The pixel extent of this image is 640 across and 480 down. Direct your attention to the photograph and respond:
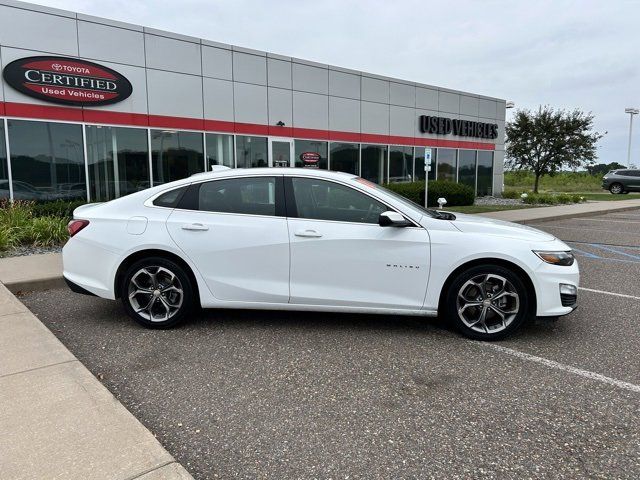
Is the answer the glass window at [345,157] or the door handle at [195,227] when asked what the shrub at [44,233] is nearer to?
the door handle at [195,227]

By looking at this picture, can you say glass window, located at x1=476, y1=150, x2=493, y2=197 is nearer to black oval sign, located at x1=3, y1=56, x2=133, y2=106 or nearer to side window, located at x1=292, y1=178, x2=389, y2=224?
black oval sign, located at x1=3, y1=56, x2=133, y2=106

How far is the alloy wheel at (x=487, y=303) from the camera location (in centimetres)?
442

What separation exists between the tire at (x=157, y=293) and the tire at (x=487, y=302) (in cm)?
252

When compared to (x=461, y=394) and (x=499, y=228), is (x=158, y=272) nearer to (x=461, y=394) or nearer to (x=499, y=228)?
(x=461, y=394)

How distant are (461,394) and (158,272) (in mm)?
2967

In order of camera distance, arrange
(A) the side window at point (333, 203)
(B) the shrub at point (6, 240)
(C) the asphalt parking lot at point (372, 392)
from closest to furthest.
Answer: (C) the asphalt parking lot at point (372, 392)
(A) the side window at point (333, 203)
(B) the shrub at point (6, 240)

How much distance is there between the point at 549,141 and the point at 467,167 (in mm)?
7571

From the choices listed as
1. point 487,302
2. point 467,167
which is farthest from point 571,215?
point 487,302

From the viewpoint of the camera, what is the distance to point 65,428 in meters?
2.86

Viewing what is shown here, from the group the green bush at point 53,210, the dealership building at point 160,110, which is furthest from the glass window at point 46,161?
the green bush at point 53,210

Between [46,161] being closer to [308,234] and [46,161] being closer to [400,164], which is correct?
[308,234]

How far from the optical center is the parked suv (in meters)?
32.7

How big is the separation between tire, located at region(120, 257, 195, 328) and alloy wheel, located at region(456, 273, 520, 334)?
8.55ft

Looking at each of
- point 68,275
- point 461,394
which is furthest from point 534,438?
point 68,275
